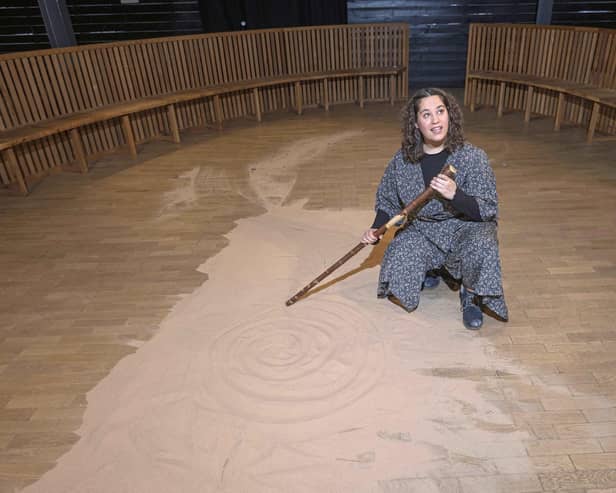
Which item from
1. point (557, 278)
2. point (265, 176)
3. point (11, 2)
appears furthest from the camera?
point (11, 2)

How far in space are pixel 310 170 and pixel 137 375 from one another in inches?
126

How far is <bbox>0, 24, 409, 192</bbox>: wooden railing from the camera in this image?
531 cm

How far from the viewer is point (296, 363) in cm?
261

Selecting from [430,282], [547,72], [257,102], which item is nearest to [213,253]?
[430,282]

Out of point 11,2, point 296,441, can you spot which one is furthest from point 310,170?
point 11,2

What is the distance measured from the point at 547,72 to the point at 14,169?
6.31m

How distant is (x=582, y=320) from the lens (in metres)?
2.80

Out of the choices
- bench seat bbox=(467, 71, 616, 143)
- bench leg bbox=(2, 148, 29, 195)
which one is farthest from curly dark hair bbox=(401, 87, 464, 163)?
bench leg bbox=(2, 148, 29, 195)

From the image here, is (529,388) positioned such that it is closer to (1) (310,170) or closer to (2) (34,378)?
(2) (34,378)

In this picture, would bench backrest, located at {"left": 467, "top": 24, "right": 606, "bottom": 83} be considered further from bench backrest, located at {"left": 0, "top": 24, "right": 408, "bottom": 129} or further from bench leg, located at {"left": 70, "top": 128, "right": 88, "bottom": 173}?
bench leg, located at {"left": 70, "top": 128, "right": 88, "bottom": 173}

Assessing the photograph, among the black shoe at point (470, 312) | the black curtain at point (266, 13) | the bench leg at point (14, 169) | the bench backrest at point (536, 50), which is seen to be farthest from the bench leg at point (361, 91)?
the black shoe at point (470, 312)

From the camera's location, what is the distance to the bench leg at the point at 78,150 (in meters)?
5.39

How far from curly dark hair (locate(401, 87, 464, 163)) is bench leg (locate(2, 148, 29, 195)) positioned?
409 cm

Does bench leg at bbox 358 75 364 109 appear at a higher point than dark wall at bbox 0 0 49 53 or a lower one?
lower
